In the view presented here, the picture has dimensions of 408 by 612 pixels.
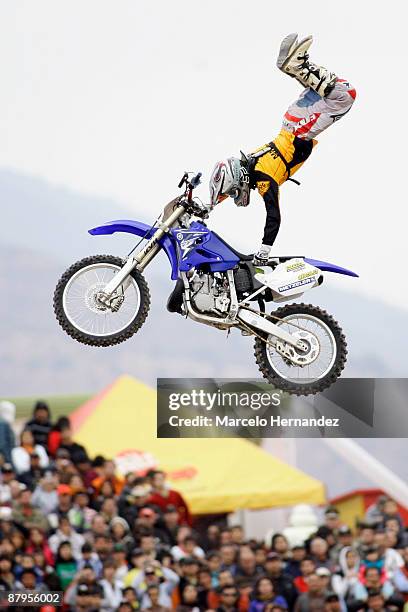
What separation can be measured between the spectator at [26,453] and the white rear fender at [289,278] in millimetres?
13766

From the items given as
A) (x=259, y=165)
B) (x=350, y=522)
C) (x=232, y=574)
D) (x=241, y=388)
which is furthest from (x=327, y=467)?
(x=259, y=165)

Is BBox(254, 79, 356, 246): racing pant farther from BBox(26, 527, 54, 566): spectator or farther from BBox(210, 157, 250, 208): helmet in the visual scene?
BBox(26, 527, 54, 566): spectator

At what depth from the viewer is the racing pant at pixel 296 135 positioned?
86.2 feet

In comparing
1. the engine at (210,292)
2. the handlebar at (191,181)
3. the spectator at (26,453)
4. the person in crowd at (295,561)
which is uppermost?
the handlebar at (191,181)

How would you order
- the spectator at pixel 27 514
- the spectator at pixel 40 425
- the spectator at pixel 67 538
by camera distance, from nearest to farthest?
the spectator at pixel 67 538 < the spectator at pixel 27 514 < the spectator at pixel 40 425

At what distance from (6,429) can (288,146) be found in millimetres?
16695

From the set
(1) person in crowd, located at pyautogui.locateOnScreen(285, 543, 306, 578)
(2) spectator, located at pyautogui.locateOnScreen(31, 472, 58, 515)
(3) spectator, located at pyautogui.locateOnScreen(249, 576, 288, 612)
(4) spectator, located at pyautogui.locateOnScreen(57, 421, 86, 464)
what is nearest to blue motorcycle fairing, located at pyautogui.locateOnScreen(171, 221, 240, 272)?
(3) spectator, located at pyautogui.locateOnScreen(249, 576, 288, 612)

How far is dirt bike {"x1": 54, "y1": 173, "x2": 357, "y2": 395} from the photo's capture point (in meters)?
26.0

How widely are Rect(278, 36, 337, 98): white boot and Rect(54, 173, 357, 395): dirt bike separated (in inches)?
86.3

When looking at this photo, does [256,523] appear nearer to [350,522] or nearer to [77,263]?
[350,522]

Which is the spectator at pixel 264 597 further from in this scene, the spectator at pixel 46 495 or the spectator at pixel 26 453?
the spectator at pixel 26 453

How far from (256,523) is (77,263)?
17870 millimetres

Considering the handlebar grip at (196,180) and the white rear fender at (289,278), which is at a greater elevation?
the handlebar grip at (196,180)

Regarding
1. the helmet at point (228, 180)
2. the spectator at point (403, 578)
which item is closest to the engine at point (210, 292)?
the helmet at point (228, 180)
